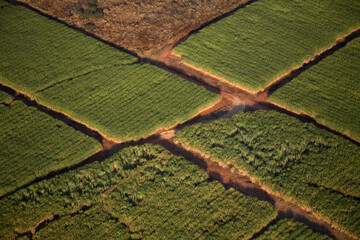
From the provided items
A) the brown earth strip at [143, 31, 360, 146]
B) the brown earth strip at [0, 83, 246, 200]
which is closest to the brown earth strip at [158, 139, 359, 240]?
the brown earth strip at [0, 83, 246, 200]

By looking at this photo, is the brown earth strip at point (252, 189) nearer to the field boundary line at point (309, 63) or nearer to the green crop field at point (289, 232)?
the green crop field at point (289, 232)

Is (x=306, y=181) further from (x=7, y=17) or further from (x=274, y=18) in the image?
(x=7, y=17)

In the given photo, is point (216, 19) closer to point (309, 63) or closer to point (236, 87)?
point (236, 87)

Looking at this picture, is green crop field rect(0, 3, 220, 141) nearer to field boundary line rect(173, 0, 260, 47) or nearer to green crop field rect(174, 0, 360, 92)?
green crop field rect(174, 0, 360, 92)

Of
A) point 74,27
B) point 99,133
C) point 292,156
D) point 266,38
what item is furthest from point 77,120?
point 266,38

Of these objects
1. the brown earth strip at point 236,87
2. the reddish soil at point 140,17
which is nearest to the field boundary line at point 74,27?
the reddish soil at point 140,17

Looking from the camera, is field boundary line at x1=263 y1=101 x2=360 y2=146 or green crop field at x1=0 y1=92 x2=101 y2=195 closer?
green crop field at x1=0 y1=92 x2=101 y2=195
